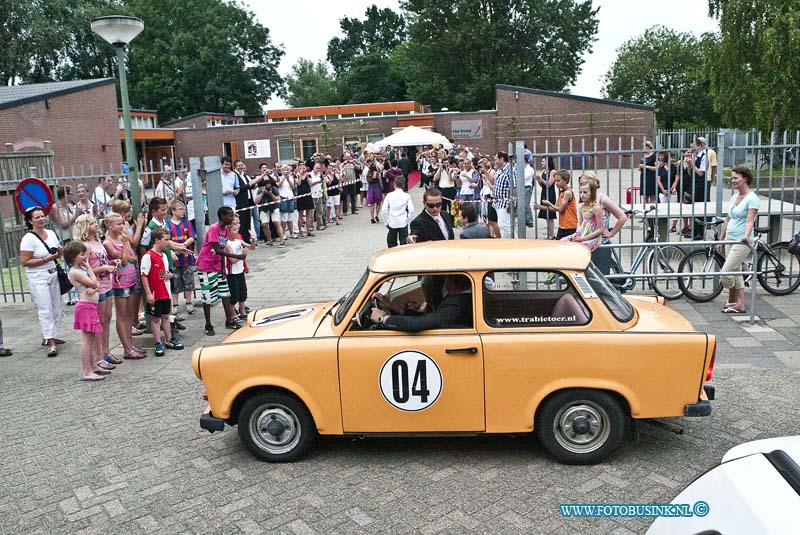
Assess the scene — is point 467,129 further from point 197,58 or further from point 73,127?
point 197,58

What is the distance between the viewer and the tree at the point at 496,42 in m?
57.8

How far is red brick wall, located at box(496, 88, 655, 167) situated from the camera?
3950 centimetres

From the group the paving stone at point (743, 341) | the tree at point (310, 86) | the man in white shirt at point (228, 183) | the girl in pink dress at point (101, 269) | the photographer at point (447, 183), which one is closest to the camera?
the paving stone at point (743, 341)

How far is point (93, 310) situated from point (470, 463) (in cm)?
469

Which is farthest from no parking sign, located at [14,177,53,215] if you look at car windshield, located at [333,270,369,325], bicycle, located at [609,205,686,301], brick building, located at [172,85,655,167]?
brick building, located at [172,85,655,167]

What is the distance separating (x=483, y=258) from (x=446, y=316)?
542 millimetres

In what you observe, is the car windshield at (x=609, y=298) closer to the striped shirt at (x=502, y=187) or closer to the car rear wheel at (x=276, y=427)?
the car rear wheel at (x=276, y=427)

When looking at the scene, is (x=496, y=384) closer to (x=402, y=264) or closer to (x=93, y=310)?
(x=402, y=264)

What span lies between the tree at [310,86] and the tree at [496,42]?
1187 inches

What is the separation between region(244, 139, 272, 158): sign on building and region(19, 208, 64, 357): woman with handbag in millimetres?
36724

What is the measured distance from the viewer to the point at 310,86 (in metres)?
101

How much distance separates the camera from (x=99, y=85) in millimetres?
34500

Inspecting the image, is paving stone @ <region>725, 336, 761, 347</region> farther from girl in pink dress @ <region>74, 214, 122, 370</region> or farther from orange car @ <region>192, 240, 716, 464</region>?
girl in pink dress @ <region>74, 214, 122, 370</region>

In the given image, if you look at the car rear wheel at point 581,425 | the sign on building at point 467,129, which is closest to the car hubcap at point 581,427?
the car rear wheel at point 581,425
